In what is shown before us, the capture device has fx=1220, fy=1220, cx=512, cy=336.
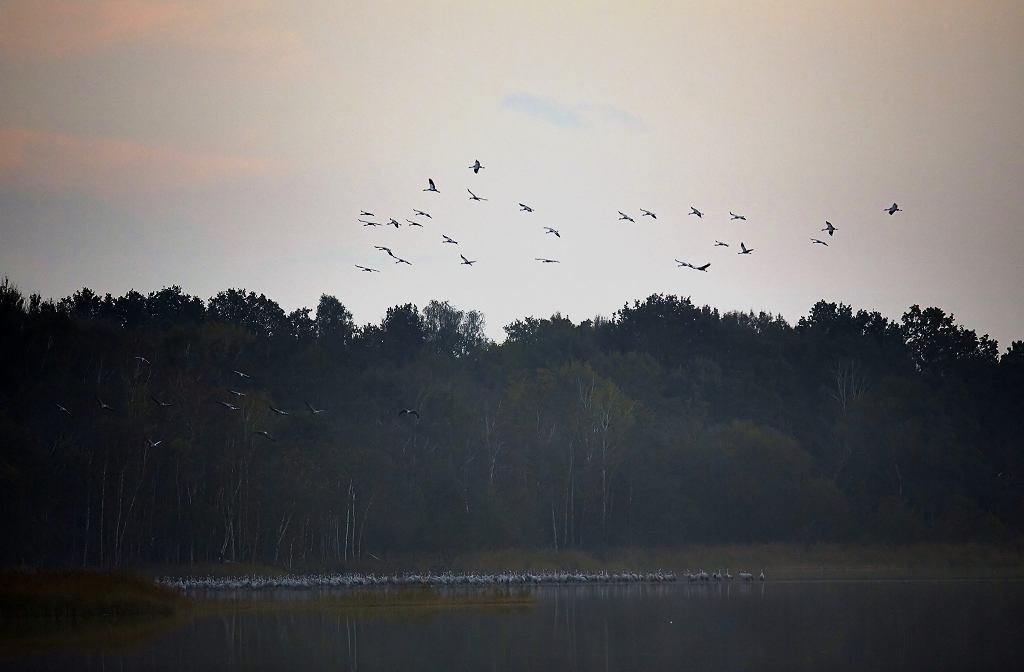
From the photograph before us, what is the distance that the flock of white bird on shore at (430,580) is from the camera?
189 ft

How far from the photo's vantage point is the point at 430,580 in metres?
60.8

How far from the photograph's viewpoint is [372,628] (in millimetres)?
42000

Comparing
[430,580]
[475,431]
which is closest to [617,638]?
[430,580]

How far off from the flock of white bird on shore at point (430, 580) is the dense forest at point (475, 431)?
645 cm

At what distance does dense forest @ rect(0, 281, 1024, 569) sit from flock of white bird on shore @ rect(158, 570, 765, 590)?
645 centimetres

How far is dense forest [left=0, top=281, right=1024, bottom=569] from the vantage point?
67188 mm

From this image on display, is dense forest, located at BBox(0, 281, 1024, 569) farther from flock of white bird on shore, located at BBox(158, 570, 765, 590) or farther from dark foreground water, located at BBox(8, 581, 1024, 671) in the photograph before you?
dark foreground water, located at BBox(8, 581, 1024, 671)

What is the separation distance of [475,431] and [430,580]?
26.9 m

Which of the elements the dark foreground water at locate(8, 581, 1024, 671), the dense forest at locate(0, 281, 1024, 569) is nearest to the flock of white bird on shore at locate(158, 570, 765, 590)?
the dense forest at locate(0, 281, 1024, 569)

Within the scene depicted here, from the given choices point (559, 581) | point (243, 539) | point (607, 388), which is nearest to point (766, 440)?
point (607, 388)

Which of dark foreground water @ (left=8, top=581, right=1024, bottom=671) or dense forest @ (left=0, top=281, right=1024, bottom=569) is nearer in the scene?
dark foreground water @ (left=8, top=581, right=1024, bottom=671)

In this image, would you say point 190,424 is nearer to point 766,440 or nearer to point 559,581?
point 559,581

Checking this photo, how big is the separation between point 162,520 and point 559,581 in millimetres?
21879

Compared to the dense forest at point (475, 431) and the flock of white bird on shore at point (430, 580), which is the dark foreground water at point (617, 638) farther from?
the dense forest at point (475, 431)
